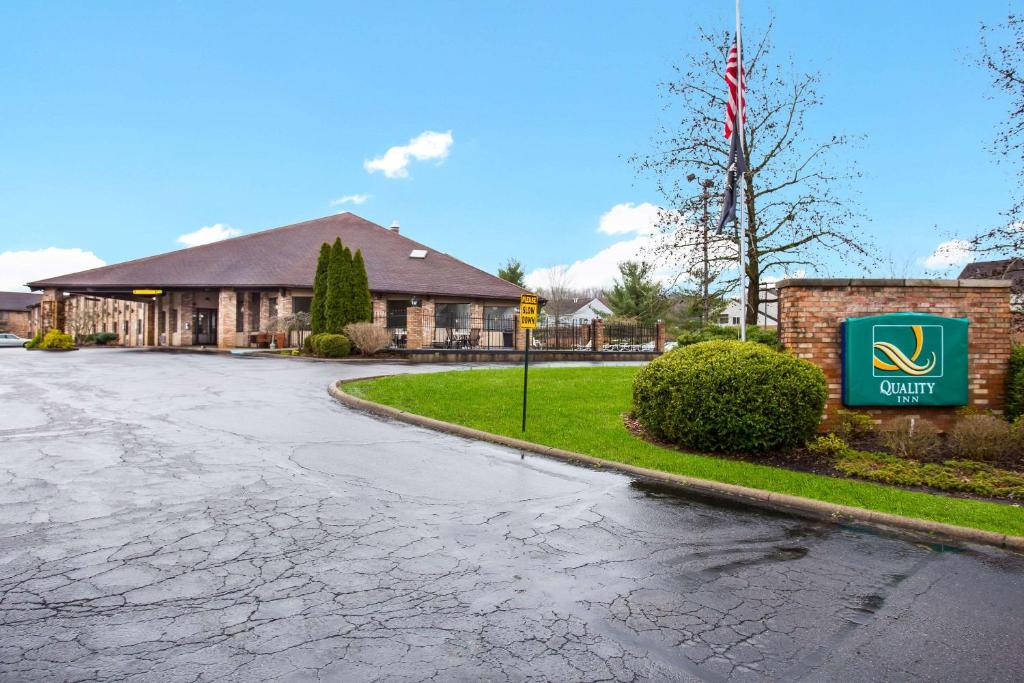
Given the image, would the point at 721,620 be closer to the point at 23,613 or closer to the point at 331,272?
the point at 23,613

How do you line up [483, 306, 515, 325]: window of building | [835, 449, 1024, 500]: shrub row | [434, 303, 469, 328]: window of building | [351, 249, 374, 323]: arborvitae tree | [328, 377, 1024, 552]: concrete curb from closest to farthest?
[328, 377, 1024, 552]: concrete curb, [835, 449, 1024, 500]: shrub row, [351, 249, 374, 323]: arborvitae tree, [434, 303, 469, 328]: window of building, [483, 306, 515, 325]: window of building

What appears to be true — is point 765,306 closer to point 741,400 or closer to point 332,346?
point 741,400

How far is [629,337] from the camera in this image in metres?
35.9

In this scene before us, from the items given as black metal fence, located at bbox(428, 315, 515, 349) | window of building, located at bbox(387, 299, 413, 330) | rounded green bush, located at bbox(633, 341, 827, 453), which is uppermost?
window of building, located at bbox(387, 299, 413, 330)

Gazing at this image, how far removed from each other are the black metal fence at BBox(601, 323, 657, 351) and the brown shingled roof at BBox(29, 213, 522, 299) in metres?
8.53

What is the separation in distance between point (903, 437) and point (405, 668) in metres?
7.88

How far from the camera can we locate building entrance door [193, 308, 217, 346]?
4125cm

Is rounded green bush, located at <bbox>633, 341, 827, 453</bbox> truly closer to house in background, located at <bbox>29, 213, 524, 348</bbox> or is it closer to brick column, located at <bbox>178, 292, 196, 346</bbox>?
house in background, located at <bbox>29, 213, 524, 348</bbox>

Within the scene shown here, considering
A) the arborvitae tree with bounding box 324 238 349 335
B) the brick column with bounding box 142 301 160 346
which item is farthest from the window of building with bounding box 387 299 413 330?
the brick column with bounding box 142 301 160 346

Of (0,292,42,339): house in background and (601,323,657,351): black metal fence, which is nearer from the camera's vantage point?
(601,323,657,351): black metal fence

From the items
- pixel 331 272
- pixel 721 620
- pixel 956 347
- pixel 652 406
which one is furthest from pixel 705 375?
pixel 331 272

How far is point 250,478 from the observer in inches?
263

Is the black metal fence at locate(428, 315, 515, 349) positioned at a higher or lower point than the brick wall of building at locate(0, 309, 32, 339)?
lower

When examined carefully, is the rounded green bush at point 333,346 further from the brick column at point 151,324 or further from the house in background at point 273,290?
the brick column at point 151,324
